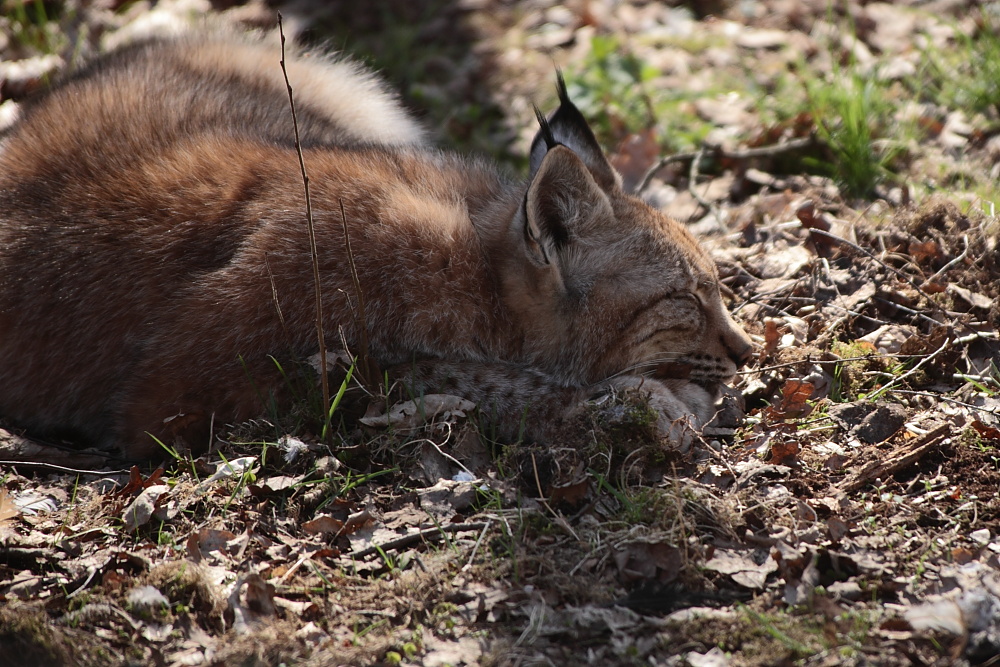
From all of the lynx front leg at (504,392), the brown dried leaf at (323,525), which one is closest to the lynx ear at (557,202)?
the lynx front leg at (504,392)

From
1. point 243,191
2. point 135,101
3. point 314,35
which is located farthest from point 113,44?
point 243,191

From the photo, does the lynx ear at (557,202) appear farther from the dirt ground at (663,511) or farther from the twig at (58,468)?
the twig at (58,468)

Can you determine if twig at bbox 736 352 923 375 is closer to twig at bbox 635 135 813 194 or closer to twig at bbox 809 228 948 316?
twig at bbox 809 228 948 316

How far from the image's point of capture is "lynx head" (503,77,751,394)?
12.8 ft

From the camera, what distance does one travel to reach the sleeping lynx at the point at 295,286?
3773 millimetres

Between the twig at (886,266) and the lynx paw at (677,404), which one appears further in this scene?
the twig at (886,266)

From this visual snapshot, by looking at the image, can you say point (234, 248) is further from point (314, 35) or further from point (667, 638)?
point (314, 35)

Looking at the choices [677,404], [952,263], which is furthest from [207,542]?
[952,263]

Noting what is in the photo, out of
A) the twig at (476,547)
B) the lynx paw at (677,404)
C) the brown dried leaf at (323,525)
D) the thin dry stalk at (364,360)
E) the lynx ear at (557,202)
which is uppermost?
the lynx ear at (557,202)

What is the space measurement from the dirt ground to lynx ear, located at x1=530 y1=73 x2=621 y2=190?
1059 mm

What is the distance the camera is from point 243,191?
157 inches

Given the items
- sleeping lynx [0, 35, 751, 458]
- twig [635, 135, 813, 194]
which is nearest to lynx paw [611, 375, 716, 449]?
sleeping lynx [0, 35, 751, 458]

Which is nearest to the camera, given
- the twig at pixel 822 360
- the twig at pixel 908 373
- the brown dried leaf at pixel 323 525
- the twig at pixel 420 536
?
the twig at pixel 420 536

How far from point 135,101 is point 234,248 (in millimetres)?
1234
